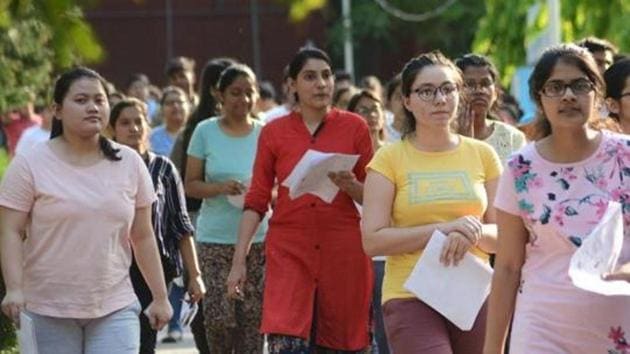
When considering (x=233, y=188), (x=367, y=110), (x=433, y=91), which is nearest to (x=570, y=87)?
(x=433, y=91)

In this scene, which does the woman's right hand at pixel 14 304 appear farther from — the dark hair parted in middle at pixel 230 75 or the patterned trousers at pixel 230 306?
the dark hair parted in middle at pixel 230 75

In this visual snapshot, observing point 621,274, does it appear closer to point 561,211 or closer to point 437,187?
point 561,211

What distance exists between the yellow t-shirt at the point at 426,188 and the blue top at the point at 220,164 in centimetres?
298

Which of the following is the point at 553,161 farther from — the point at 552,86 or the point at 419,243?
the point at 419,243

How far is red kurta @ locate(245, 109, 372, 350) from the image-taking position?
10.1m

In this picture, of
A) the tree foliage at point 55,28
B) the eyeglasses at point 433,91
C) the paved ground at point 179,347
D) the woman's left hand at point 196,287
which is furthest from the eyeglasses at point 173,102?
the tree foliage at point 55,28

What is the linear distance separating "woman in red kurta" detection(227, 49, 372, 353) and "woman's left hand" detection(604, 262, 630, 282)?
2997 millimetres

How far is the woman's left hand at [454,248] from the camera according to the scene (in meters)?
8.55

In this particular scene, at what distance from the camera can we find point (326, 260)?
1009 cm

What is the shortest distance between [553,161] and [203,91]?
18.9 feet

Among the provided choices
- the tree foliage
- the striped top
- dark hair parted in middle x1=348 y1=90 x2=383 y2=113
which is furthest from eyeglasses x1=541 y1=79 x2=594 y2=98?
dark hair parted in middle x1=348 y1=90 x2=383 y2=113

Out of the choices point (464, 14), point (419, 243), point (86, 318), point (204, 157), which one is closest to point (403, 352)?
point (419, 243)

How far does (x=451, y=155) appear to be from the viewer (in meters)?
8.91

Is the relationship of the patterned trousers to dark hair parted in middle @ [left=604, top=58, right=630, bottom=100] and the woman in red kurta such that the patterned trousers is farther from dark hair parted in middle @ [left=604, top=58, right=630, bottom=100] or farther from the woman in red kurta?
dark hair parted in middle @ [left=604, top=58, right=630, bottom=100]
